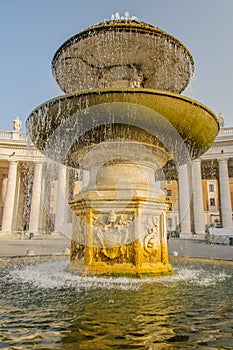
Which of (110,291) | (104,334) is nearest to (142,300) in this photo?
(110,291)

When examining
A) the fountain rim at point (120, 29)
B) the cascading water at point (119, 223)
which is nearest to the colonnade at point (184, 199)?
the cascading water at point (119, 223)

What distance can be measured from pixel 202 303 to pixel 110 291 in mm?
1350

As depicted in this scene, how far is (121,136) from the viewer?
227 inches

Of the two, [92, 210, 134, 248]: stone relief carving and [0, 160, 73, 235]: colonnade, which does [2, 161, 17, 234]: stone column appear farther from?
[92, 210, 134, 248]: stone relief carving

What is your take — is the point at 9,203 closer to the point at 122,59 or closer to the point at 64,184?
the point at 64,184

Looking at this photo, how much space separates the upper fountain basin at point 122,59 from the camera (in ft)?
19.9

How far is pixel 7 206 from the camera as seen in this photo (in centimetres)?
3525

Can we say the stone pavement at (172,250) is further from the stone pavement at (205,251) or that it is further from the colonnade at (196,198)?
the colonnade at (196,198)

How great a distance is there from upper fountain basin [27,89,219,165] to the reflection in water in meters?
2.78

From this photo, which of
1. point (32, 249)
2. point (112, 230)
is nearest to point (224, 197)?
point (32, 249)

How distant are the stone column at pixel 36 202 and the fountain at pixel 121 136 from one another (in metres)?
30.0

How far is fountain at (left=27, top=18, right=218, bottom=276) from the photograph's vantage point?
4.96 metres

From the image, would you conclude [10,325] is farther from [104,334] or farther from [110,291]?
[110,291]

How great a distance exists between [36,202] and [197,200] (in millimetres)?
20122
